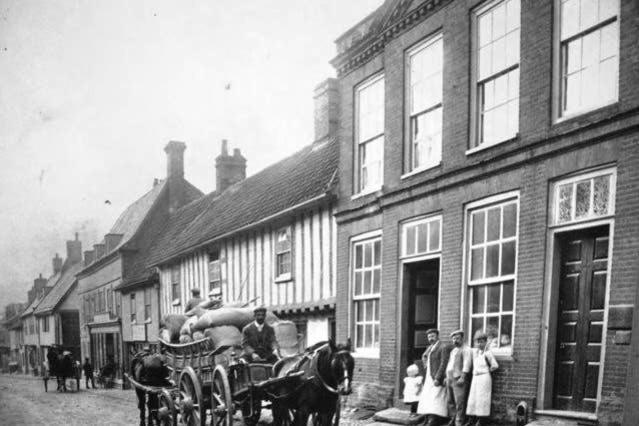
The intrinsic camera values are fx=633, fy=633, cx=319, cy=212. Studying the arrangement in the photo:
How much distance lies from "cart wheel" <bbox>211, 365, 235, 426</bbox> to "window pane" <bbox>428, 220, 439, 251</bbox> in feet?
14.2

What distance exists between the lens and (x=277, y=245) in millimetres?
17219

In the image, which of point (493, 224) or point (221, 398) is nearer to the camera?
point (221, 398)

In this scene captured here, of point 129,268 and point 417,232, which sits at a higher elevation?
point 417,232

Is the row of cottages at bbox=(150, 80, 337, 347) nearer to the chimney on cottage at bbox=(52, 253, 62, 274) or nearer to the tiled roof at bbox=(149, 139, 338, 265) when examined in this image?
the tiled roof at bbox=(149, 139, 338, 265)

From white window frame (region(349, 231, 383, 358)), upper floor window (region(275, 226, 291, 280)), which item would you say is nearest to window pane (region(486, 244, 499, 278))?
white window frame (region(349, 231, 383, 358))

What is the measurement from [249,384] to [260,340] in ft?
3.80

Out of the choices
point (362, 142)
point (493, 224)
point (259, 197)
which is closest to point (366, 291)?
point (362, 142)

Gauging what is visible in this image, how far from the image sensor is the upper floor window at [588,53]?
7.89 m

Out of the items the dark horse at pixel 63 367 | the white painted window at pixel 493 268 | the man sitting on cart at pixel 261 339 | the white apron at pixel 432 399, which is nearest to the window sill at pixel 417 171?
the white painted window at pixel 493 268

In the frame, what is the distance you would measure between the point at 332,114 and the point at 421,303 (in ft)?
29.0

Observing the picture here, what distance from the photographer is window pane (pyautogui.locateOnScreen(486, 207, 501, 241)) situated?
31.8 ft

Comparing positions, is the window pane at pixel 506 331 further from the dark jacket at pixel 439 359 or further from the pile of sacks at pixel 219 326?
the pile of sacks at pixel 219 326

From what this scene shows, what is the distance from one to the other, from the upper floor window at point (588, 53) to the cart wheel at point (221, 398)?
5.98 m

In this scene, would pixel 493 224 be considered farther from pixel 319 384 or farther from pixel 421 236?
pixel 319 384
